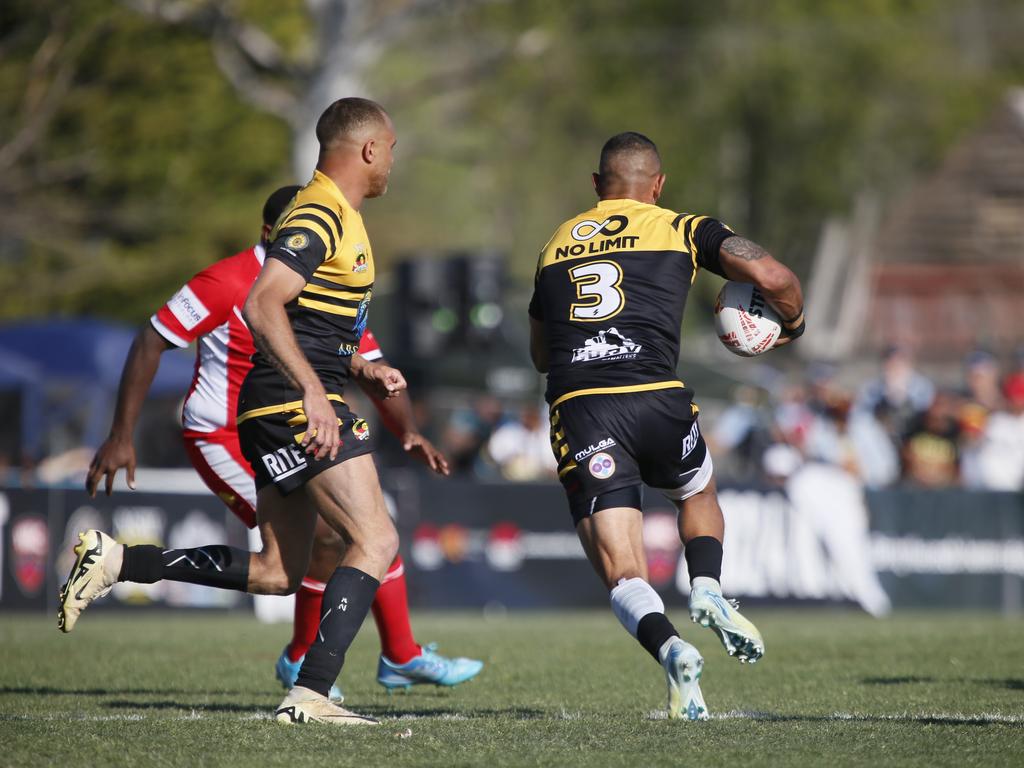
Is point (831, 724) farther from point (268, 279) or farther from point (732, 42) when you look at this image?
point (732, 42)

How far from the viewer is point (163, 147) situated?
25.2m

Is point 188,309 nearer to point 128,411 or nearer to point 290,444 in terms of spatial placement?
point 128,411

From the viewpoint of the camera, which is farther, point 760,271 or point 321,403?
point 760,271

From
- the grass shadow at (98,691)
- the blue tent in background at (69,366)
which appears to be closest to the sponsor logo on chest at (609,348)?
the grass shadow at (98,691)

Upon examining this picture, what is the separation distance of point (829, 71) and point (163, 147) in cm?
2487

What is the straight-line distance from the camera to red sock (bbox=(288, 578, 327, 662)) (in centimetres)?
759

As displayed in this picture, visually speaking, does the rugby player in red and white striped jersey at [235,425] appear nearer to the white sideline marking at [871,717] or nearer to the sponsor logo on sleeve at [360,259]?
the sponsor logo on sleeve at [360,259]

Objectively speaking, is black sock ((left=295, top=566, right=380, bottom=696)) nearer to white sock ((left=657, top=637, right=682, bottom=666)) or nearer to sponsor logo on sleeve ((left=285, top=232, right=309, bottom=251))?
white sock ((left=657, top=637, right=682, bottom=666))

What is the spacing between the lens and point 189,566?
274 inches

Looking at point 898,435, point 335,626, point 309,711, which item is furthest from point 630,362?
point 898,435

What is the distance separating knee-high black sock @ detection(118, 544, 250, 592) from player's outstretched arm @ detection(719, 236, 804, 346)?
2.44 meters

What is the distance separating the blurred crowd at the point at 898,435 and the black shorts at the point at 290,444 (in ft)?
33.8

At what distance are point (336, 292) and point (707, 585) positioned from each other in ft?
6.13

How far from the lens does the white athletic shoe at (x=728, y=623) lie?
609cm
